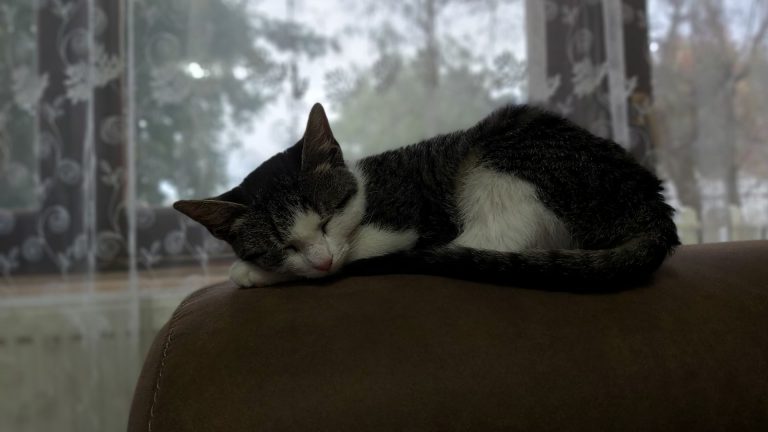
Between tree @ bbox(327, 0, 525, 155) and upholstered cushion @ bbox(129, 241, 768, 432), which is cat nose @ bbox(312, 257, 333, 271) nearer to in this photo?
upholstered cushion @ bbox(129, 241, 768, 432)

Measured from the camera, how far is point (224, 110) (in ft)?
6.04

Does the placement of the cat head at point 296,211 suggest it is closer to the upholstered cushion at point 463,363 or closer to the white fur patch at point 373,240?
the white fur patch at point 373,240

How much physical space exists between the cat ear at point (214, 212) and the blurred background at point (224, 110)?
0.74 metres

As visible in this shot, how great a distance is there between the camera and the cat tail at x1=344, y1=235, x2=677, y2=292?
0.85m

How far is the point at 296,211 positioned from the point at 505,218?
420 mm

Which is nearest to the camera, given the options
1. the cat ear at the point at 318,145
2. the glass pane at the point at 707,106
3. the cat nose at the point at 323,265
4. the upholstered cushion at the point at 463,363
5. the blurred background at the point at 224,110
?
the upholstered cushion at the point at 463,363

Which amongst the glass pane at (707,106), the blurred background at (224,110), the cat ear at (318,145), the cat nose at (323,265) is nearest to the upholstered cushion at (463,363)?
the cat nose at (323,265)

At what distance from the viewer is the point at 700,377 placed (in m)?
0.74

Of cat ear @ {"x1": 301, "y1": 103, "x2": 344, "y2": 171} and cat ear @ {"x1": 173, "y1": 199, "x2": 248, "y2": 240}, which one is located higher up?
cat ear @ {"x1": 301, "y1": 103, "x2": 344, "y2": 171}

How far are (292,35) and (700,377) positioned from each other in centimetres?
157

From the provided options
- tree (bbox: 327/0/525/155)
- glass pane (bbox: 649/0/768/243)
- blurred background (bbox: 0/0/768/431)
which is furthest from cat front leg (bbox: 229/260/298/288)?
glass pane (bbox: 649/0/768/243)

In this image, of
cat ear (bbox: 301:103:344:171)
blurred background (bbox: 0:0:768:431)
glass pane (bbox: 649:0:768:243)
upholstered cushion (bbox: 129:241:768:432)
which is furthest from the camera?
glass pane (bbox: 649:0:768:243)

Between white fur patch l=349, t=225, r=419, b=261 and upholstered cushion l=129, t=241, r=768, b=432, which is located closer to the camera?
upholstered cushion l=129, t=241, r=768, b=432

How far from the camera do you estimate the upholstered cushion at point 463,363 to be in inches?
26.3
